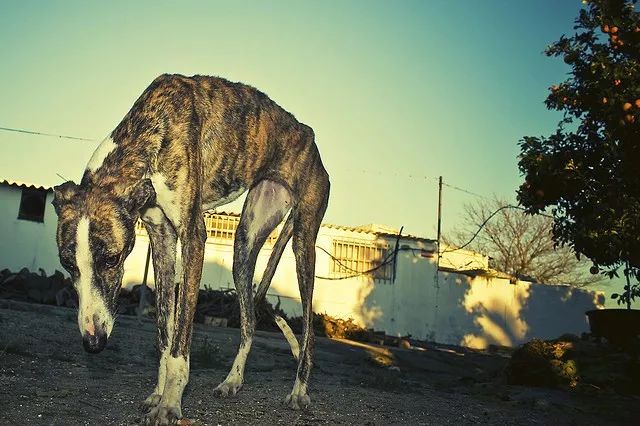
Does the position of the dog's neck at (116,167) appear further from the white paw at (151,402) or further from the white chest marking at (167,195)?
the white paw at (151,402)

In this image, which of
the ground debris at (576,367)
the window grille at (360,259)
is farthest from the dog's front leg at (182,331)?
the window grille at (360,259)

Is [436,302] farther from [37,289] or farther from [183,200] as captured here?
[183,200]

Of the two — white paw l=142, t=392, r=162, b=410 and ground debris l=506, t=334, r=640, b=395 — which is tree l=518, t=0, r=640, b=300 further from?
white paw l=142, t=392, r=162, b=410

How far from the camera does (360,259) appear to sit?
2483cm

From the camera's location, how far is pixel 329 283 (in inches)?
944

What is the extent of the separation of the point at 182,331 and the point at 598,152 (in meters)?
9.27

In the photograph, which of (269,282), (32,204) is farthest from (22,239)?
(269,282)

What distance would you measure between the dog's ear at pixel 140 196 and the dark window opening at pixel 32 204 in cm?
2033

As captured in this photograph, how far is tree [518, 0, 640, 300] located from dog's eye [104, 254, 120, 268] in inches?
323

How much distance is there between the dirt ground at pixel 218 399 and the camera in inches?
136

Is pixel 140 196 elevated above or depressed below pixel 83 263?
above

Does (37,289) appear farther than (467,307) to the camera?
No

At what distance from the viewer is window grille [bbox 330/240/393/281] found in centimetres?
2439

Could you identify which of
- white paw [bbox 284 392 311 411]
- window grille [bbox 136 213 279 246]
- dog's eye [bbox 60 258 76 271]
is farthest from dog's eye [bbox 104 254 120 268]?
window grille [bbox 136 213 279 246]
